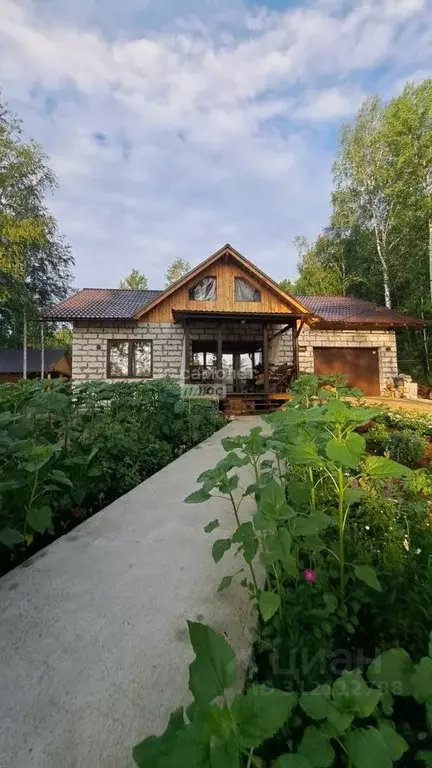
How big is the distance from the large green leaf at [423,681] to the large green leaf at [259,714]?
242mm

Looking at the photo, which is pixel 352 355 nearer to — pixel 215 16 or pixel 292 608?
pixel 215 16

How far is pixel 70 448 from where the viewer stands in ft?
9.12

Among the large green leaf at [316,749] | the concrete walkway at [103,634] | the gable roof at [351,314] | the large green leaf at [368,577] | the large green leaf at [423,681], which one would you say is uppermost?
the gable roof at [351,314]

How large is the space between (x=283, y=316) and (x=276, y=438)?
9.66 m

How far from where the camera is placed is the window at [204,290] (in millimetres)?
11977

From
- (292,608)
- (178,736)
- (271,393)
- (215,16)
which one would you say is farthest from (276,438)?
(271,393)

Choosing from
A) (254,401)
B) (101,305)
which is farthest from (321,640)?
(101,305)

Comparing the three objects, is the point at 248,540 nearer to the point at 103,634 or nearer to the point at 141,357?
the point at 103,634

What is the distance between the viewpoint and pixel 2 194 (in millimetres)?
15336

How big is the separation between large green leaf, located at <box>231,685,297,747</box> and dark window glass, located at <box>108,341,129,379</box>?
38.1 feet

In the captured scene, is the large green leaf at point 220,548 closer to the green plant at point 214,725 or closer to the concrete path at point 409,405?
the green plant at point 214,725

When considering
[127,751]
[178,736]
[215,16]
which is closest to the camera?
[178,736]

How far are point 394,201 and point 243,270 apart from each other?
9.58 meters

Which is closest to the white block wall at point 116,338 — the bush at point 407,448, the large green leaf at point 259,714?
the bush at point 407,448
